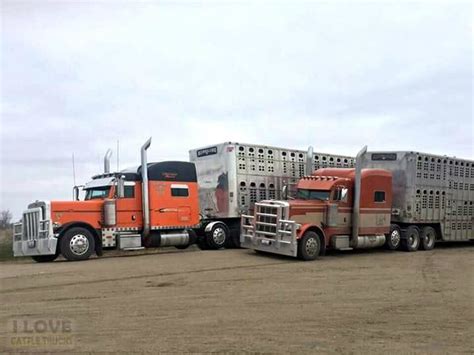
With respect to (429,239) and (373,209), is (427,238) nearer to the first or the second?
(429,239)

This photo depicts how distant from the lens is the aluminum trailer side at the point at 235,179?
61.5 feet

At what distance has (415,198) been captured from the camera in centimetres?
1909

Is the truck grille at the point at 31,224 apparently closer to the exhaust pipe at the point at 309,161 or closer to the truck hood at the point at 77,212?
the truck hood at the point at 77,212

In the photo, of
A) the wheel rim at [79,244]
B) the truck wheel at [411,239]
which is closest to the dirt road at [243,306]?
the wheel rim at [79,244]

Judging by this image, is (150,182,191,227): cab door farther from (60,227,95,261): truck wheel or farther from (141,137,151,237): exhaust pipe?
(60,227,95,261): truck wheel

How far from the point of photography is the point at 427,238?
1994 centimetres

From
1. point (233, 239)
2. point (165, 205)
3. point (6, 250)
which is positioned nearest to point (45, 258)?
point (165, 205)

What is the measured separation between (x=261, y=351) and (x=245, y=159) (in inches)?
541

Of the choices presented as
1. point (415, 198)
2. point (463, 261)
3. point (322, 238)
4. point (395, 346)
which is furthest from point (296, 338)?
point (415, 198)

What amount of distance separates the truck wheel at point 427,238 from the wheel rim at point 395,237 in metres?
1.60

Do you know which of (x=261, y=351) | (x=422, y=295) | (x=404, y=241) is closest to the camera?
(x=261, y=351)

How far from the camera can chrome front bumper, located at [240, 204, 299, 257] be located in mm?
14539

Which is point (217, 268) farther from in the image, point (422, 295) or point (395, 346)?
point (395, 346)

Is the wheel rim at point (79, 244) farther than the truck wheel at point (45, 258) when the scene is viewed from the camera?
No
